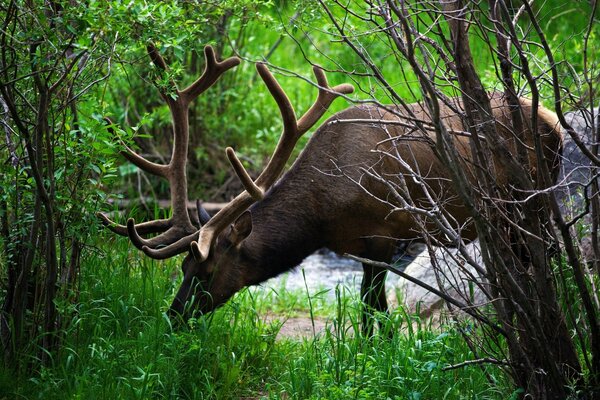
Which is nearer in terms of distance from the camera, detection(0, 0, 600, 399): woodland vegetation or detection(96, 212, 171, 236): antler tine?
detection(0, 0, 600, 399): woodland vegetation

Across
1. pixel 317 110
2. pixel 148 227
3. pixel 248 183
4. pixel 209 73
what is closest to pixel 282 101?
pixel 317 110

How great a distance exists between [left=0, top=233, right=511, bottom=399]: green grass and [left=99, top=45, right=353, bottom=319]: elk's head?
0.20m

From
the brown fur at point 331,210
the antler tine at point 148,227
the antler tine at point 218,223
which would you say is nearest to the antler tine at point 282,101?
the brown fur at point 331,210

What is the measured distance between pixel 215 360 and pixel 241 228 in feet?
3.65

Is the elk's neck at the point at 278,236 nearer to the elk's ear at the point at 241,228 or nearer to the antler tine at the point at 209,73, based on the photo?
the elk's ear at the point at 241,228

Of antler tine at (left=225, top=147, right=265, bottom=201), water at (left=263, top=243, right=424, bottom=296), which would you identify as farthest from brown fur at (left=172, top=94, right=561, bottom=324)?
water at (left=263, top=243, right=424, bottom=296)

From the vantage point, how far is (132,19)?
4.59 meters

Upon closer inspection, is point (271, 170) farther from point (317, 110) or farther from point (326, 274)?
point (326, 274)

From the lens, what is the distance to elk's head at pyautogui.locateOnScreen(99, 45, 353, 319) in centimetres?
589

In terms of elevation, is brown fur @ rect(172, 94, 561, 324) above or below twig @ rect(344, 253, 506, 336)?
above

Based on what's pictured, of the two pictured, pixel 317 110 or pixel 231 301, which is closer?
pixel 231 301

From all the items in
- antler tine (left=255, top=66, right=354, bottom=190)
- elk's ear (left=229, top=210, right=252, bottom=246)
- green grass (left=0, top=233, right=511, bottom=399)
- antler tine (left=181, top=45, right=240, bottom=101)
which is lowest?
green grass (left=0, top=233, right=511, bottom=399)

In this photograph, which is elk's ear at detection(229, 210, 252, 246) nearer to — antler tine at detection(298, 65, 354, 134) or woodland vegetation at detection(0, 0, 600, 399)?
woodland vegetation at detection(0, 0, 600, 399)

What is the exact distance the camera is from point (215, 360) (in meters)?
5.30
